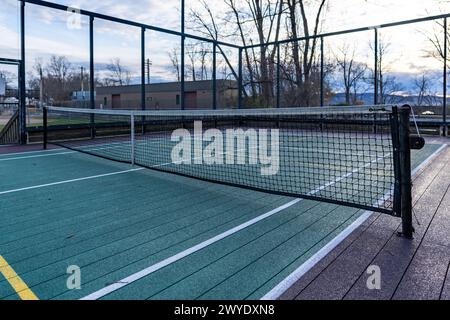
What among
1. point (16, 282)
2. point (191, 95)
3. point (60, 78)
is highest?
point (60, 78)

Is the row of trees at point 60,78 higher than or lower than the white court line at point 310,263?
higher

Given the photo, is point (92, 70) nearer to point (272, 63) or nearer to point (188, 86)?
point (188, 86)

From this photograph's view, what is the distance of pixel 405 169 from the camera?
318 centimetres

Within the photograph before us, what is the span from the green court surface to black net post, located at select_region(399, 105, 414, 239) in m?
0.54

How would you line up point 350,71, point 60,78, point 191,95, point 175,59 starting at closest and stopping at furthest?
1. point 175,59
2. point 191,95
3. point 60,78
4. point 350,71

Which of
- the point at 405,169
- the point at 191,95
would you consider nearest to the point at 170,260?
the point at 405,169

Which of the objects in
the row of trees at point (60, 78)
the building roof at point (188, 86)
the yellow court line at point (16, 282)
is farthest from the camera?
the building roof at point (188, 86)

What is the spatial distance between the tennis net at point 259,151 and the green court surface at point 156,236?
0.46 metres

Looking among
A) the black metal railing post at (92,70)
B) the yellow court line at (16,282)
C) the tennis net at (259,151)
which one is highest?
the black metal railing post at (92,70)

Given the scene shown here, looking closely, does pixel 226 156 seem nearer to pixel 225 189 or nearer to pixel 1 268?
pixel 225 189

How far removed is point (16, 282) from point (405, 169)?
3046mm

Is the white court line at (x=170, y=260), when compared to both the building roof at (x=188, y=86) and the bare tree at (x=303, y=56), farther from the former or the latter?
the building roof at (x=188, y=86)

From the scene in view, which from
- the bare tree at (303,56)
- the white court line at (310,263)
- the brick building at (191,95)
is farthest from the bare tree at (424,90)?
the white court line at (310,263)

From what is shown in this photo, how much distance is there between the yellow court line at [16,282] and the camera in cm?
232
